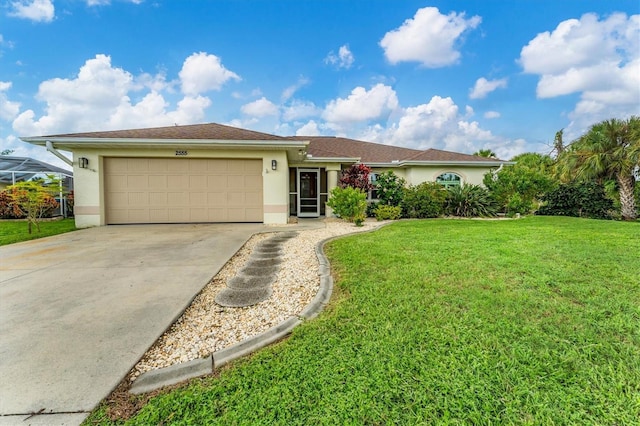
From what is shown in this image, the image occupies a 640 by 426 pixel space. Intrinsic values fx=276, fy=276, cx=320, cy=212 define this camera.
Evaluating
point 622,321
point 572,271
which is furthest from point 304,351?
point 572,271

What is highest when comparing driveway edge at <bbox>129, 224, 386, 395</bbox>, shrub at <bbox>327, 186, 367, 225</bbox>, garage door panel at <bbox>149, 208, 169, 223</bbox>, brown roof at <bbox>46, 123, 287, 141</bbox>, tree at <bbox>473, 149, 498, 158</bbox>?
tree at <bbox>473, 149, 498, 158</bbox>

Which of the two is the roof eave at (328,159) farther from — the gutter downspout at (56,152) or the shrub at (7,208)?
the shrub at (7,208)

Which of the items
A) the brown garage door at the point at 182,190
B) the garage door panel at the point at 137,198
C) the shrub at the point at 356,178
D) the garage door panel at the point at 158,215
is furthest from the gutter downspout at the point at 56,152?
the shrub at the point at 356,178

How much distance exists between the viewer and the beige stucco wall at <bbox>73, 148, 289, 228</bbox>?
9914mm

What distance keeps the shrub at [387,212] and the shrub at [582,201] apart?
333 inches

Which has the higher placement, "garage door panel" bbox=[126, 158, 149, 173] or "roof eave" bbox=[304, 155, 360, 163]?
"roof eave" bbox=[304, 155, 360, 163]

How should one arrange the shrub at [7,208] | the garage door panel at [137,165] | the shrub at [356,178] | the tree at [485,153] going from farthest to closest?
the tree at [485,153], the shrub at [356,178], the shrub at [7,208], the garage door panel at [137,165]

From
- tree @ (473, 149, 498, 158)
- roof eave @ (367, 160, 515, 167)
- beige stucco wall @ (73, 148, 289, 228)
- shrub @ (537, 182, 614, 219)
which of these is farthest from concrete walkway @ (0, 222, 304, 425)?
tree @ (473, 149, 498, 158)

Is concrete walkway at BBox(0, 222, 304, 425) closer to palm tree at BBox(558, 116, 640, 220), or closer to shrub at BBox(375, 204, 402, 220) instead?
shrub at BBox(375, 204, 402, 220)

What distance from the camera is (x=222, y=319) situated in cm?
303

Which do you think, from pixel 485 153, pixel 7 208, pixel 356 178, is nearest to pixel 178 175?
pixel 356 178

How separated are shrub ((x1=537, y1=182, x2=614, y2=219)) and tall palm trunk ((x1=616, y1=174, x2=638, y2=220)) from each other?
1.86ft

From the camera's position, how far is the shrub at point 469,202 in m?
13.3

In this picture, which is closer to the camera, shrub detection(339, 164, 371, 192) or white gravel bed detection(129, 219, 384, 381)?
white gravel bed detection(129, 219, 384, 381)
